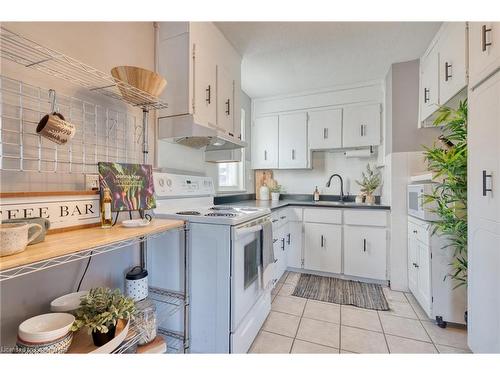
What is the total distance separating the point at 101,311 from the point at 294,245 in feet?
7.49

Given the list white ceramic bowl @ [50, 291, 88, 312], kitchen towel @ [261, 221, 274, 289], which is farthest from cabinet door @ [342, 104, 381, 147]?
white ceramic bowl @ [50, 291, 88, 312]

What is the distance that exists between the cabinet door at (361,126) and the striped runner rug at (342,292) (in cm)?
166

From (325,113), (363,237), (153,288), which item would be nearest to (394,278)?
(363,237)

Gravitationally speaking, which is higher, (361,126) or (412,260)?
(361,126)

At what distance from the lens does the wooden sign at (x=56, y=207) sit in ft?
2.96

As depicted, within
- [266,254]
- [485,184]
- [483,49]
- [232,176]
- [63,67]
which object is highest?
[483,49]

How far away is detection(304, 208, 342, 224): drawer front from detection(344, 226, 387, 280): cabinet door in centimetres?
15

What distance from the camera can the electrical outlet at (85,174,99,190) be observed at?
1.22m

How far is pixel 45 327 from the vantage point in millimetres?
891

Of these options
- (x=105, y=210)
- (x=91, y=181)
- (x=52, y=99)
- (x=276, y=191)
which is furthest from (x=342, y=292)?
(x=52, y=99)

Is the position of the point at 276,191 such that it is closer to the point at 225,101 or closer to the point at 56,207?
the point at 225,101

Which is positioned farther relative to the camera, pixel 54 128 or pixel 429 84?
pixel 429 84

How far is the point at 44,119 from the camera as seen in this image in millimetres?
950
